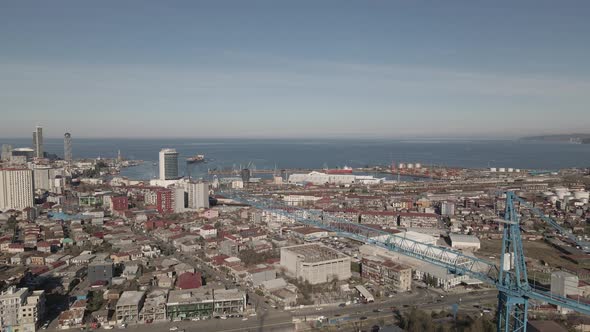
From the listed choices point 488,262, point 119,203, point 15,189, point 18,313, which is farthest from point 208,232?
point 15,189

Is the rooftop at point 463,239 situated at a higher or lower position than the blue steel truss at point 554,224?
lower

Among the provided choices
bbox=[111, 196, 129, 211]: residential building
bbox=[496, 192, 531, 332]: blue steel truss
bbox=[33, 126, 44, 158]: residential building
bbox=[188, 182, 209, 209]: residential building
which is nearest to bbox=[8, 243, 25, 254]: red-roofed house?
bbox=[111, 196, 129, 211]: residential building

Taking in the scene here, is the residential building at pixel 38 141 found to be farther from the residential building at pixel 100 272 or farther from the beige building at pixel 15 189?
the residential building at pixel 100 272

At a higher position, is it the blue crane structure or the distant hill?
the distant hill

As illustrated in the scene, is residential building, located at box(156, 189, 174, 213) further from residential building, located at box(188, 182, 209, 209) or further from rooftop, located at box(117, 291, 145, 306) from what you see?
rooftop, located at box(117, 291, 145, 306)

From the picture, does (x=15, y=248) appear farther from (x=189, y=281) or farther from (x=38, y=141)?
(x=38, y=141)

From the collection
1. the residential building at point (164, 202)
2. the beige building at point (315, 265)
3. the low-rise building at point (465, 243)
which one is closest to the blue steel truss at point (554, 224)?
the low-rise building at point (465, 243)

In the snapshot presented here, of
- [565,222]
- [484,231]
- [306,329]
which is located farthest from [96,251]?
[565,222]

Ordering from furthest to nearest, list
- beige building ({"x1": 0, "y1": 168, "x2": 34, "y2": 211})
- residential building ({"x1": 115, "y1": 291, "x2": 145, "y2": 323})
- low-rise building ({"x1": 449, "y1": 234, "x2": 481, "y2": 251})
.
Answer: beige building ({"x1": 0, "y1": 168, "x2": 34, "y2": 211}), low-rise building ({"x1": 449, "y1": 234, "x2": 481, "y2": 251}), residential building ({"x1": 115, "y1": 291, "x2": 145, "y2": 323})
